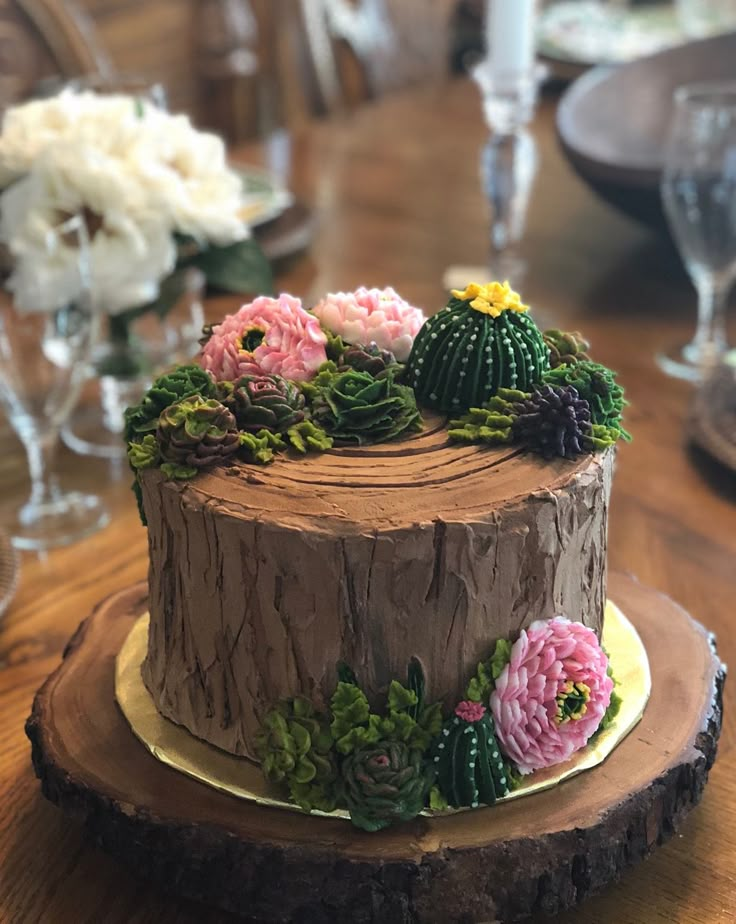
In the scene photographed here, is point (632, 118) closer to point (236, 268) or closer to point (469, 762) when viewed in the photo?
point (236, 268)

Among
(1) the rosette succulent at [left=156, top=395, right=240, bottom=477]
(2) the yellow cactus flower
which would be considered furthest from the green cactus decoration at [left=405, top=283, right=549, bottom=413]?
(1) the rosette succulent at [left=156, top=395, right=240, bottom=477]

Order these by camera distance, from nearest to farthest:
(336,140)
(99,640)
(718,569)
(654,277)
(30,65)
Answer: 1. (99,640)
2. (718,569)
3. (654,277)
4. (30,65)
5. (336,140)

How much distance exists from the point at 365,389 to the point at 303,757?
0.19 metres

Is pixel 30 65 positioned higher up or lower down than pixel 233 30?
higher up

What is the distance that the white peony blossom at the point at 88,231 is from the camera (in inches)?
37.7

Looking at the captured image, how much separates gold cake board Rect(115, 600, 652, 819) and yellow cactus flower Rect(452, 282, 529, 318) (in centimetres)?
21

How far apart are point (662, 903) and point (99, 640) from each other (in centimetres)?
36

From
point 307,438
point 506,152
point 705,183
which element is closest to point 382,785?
point 307,438

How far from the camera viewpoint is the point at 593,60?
2037 mm

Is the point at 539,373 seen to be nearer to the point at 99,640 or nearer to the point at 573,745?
the point at 573,745

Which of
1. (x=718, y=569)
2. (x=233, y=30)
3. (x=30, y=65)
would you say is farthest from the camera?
(x=233, y=30)

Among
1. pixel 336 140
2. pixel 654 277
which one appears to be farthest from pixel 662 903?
pixel 336 140

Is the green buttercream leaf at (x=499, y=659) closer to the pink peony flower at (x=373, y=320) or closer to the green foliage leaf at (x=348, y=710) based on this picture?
the green foliage leaf at (x=348, y=710)

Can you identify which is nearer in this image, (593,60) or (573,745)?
(573,745)
